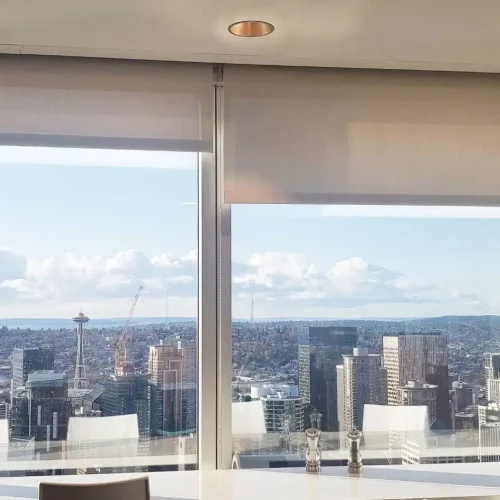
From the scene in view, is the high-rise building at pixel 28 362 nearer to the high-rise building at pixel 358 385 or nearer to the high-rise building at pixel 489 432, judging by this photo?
the high-rise building at pixel 358 385

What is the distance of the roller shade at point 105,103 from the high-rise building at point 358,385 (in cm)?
124

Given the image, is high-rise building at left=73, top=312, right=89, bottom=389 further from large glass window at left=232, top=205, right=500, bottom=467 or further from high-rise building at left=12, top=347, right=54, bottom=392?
large glass window at left=232, top=205, right=500, bottom=467

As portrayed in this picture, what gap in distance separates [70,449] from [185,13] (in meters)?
1.93

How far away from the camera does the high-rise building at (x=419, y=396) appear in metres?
3.21

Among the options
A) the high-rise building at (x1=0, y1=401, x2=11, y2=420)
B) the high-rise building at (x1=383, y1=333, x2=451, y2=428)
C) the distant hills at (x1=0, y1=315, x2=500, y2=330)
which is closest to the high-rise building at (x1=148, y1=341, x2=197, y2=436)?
the distant hills at (x1=0, y1=315, x2=500, y2=330)

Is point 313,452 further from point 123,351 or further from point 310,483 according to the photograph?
point 123,351

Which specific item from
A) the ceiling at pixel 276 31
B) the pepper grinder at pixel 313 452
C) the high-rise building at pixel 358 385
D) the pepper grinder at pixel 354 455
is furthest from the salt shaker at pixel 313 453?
the ceiling at pixel 276 31

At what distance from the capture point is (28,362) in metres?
2.99

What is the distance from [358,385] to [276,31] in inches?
65.8

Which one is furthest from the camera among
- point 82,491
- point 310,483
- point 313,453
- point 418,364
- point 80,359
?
point 418,364

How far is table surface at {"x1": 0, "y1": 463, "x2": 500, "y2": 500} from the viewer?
2566mm

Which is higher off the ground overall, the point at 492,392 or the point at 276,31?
the point at 276,31

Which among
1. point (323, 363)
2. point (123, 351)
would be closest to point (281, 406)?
point (323, 363)

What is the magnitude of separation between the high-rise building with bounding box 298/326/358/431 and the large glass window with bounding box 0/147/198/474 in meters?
0.52
